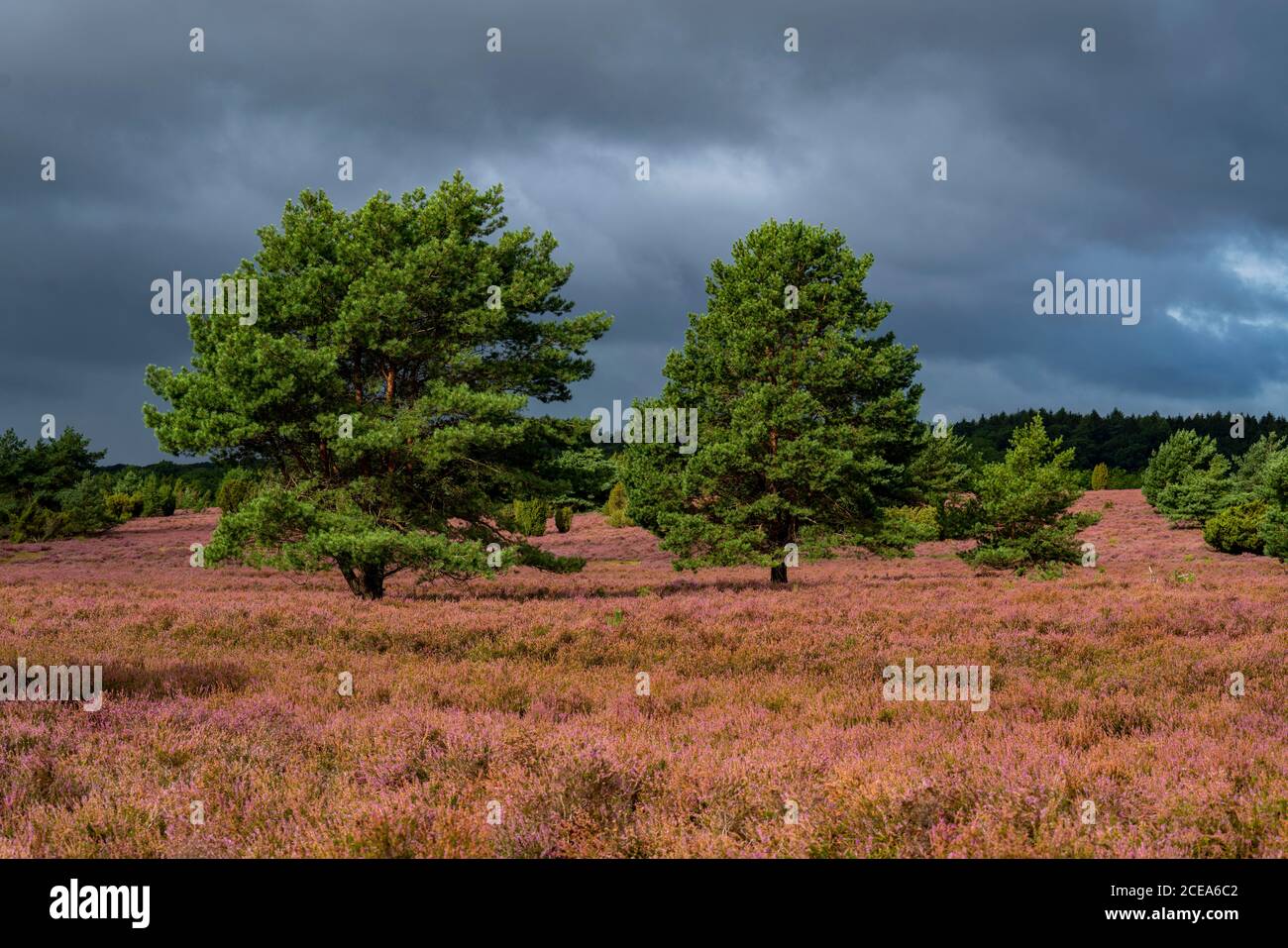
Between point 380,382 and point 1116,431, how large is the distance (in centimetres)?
Result: 15482

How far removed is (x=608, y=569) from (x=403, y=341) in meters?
20.4

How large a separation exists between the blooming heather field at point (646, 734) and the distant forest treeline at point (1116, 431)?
394 feet

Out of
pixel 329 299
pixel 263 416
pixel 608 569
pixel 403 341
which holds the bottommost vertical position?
pixel 608 569

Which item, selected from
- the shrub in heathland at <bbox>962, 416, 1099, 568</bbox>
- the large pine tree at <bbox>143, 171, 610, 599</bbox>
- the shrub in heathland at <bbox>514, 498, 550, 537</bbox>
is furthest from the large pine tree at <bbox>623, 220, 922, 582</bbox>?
the shrub in heathland at <bbox>514, 498, 550, 537</bbox>

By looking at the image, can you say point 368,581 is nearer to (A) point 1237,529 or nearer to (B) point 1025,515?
(B) point 1025,515

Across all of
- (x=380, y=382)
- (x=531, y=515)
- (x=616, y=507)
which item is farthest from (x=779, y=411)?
(x=616, y=507)

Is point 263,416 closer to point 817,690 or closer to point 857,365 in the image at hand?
point 817,690

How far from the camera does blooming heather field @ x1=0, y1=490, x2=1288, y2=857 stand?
164 inches

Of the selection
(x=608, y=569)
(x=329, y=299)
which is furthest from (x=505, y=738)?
(x=608, y=569)

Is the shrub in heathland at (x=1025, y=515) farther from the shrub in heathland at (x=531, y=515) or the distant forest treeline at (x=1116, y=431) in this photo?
the distant forest treeline at (x=1116, y=431)

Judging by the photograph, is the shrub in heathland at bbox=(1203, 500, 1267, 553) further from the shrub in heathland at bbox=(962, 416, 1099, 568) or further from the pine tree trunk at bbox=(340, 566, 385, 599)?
the pine tree trunk at bbox=(340, 566, 385, 599)

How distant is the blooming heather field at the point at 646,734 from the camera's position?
4.16m

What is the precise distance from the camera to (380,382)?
1853 cm

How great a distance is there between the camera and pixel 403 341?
1692cm
